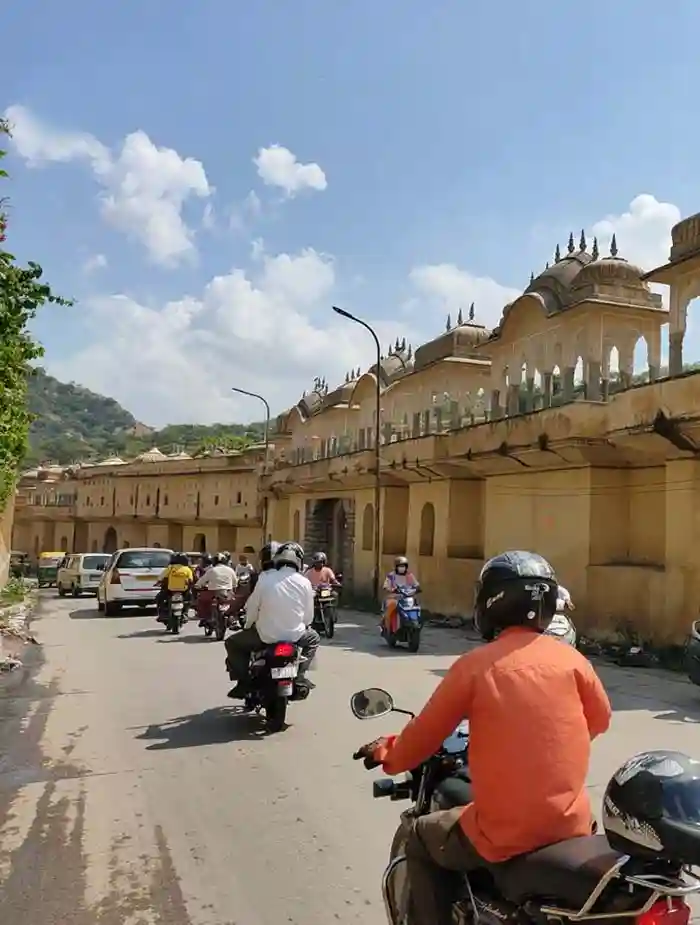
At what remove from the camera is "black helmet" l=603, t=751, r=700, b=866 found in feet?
6.73

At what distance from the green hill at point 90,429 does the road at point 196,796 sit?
92.3 meters

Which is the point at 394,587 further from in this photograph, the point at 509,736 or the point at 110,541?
the point at 110,541

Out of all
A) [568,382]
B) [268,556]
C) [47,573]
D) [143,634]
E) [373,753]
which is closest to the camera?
[373,753]

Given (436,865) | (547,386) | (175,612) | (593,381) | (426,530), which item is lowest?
(175,612)

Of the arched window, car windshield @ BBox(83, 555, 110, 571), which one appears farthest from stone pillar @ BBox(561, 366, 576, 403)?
car windshield @ BBox(83, 555, 110, 571)

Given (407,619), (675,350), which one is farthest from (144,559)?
(675,350)

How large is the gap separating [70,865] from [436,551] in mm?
18181

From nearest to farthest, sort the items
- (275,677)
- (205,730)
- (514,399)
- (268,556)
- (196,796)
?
(196,796) < (275,677) < (205,730) < (268,556) < (514,399)

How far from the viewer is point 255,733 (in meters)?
7.40

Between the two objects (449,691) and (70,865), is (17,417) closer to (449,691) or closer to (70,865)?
(70,865)

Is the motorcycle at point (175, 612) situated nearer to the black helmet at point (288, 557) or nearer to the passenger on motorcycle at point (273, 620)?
the black helmet at point (288, 557)

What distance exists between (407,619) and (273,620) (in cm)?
666

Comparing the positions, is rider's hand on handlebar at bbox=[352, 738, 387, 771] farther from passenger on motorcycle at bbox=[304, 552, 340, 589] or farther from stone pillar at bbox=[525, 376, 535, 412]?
stone pillar at bbox=[525, 376, 535, 412]

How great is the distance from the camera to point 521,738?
7.99 feet
